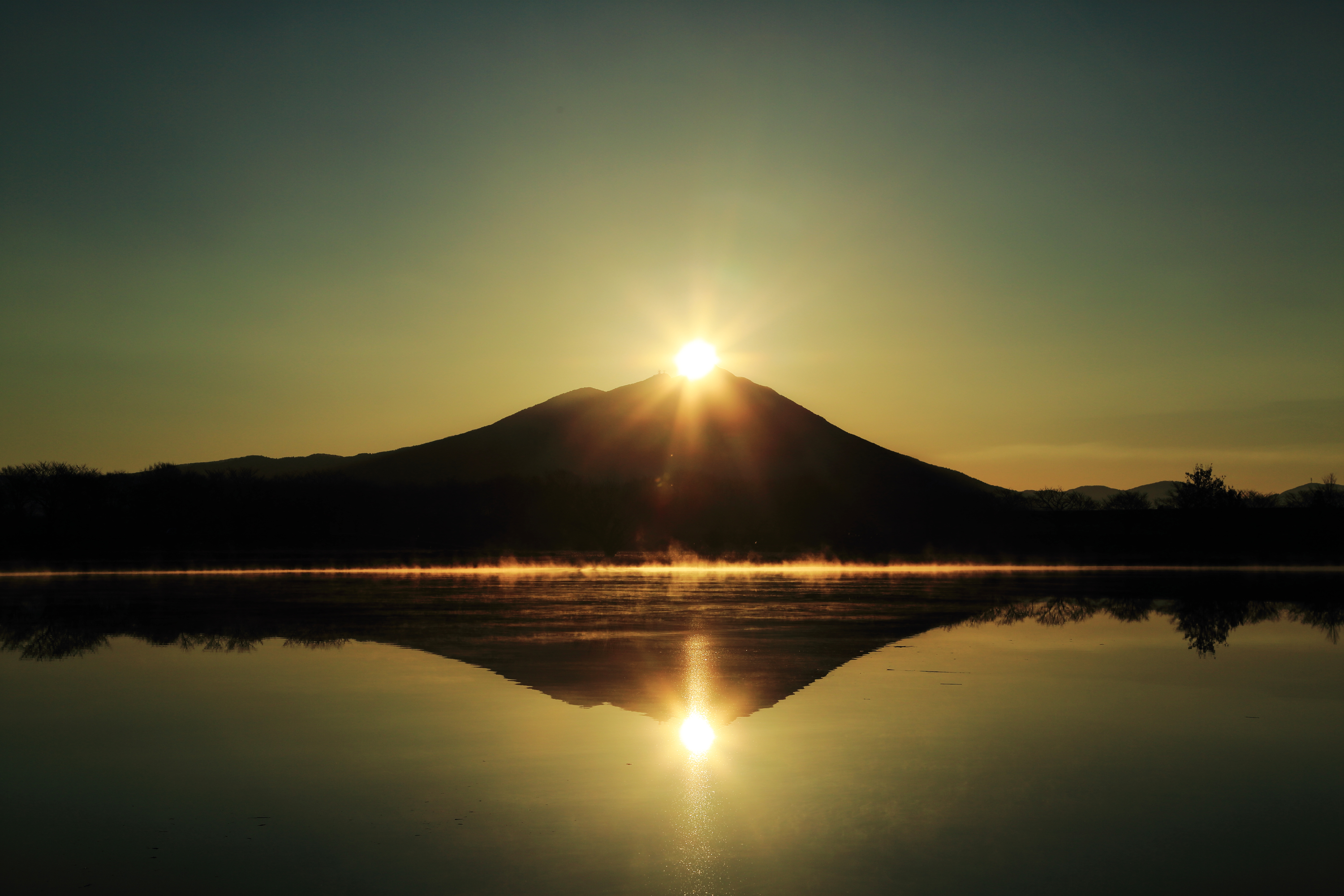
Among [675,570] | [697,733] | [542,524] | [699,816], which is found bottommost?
[699,816]

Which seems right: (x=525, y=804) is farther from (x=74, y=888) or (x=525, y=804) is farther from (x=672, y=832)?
(x=74, y=888)

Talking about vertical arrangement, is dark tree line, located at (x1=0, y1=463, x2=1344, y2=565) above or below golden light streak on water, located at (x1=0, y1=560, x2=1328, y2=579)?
above

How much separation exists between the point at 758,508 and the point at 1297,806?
534ft

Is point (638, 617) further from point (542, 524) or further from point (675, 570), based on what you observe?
point (542, 524)

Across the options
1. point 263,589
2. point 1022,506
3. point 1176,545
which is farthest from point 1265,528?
point 263,589

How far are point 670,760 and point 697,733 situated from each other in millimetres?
1353

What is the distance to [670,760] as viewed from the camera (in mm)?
10680

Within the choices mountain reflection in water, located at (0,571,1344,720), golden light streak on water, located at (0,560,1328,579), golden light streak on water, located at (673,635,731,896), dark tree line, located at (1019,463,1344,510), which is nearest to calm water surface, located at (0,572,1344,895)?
golden light streak on water, located at (673,635,731,896)

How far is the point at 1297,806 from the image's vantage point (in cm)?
906

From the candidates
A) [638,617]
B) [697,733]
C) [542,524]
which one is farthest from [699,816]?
[542,524]

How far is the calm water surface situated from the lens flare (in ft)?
0.16

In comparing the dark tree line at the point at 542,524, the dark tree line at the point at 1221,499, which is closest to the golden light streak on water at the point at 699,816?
the dark tree line at the point at 542,524

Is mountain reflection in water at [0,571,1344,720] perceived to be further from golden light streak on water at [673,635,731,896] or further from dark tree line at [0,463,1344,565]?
dark tree line at [0,463,1344,565]

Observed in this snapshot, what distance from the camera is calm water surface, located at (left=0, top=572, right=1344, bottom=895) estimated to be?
24.3 feet
